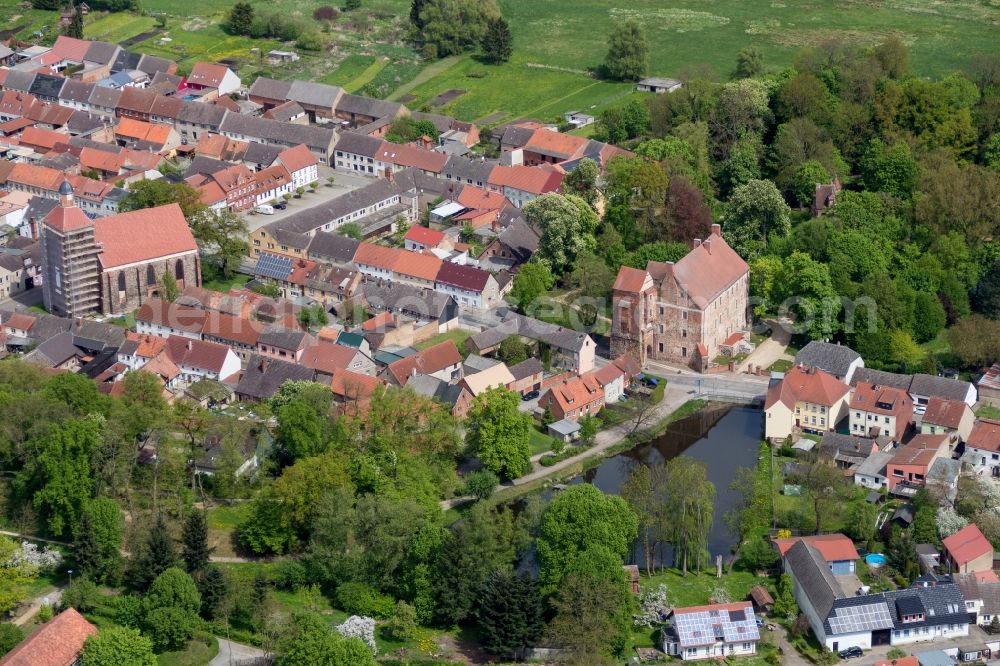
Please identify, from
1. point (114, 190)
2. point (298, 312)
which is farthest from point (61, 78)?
point (298, 312)

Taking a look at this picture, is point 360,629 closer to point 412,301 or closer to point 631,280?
point 631,280

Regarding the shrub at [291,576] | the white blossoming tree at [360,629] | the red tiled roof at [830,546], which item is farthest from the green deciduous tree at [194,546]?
the red tiled roof at [830,546]

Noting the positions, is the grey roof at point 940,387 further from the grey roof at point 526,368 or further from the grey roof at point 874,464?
the grey roof at point 526,368

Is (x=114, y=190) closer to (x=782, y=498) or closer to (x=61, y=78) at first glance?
(x=61, y=78)

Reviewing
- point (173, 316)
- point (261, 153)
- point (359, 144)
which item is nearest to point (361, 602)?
point (173, 316)

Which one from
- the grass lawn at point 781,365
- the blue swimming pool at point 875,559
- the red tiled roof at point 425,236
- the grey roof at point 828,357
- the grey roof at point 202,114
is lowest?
the blue swimming pool at point 875,559

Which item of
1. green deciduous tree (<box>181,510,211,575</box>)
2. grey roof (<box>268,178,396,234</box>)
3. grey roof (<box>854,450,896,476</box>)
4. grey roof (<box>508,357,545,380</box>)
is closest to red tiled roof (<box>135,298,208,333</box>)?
grey roof (<box>268,178,396,234</box>)

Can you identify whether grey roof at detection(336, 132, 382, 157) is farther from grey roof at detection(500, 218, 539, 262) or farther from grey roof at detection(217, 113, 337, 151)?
grey roof at detection(500, 218, 539, 262)
